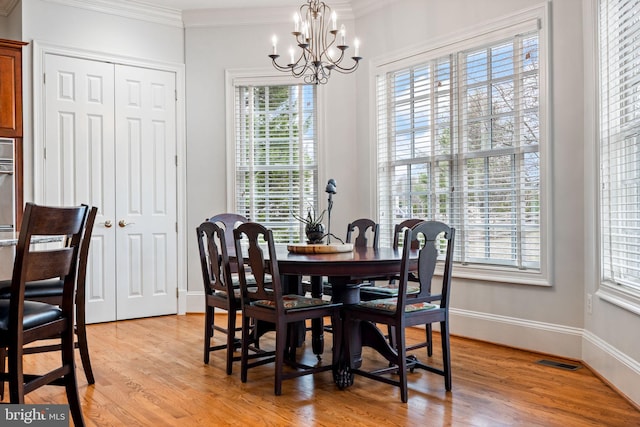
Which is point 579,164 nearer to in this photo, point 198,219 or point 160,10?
point 198,219

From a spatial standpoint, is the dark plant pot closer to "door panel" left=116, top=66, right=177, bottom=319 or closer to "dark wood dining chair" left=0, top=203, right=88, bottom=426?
"dark wood dining chair" left=0, top=203, right=88, bottom=426

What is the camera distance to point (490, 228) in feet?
14.5

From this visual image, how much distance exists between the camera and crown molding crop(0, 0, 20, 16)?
5.18 metres

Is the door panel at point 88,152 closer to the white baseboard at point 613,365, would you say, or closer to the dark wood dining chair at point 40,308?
the dark wood dining chair at point 40,308

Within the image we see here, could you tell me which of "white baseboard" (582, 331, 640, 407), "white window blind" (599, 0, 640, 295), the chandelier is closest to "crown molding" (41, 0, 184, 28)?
the chandelier

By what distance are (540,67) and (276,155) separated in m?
2.69

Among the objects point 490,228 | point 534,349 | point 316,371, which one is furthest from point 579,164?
point 316,371

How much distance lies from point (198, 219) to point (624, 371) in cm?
401

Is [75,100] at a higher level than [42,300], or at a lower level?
higher

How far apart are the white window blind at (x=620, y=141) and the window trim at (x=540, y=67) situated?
484 mm

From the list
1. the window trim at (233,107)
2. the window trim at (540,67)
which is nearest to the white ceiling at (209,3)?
the window trim at (233,107)

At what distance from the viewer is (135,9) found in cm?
552

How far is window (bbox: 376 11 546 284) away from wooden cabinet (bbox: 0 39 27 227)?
Answer: 10.3 ft

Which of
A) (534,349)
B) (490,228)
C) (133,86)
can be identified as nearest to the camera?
(534,349)
